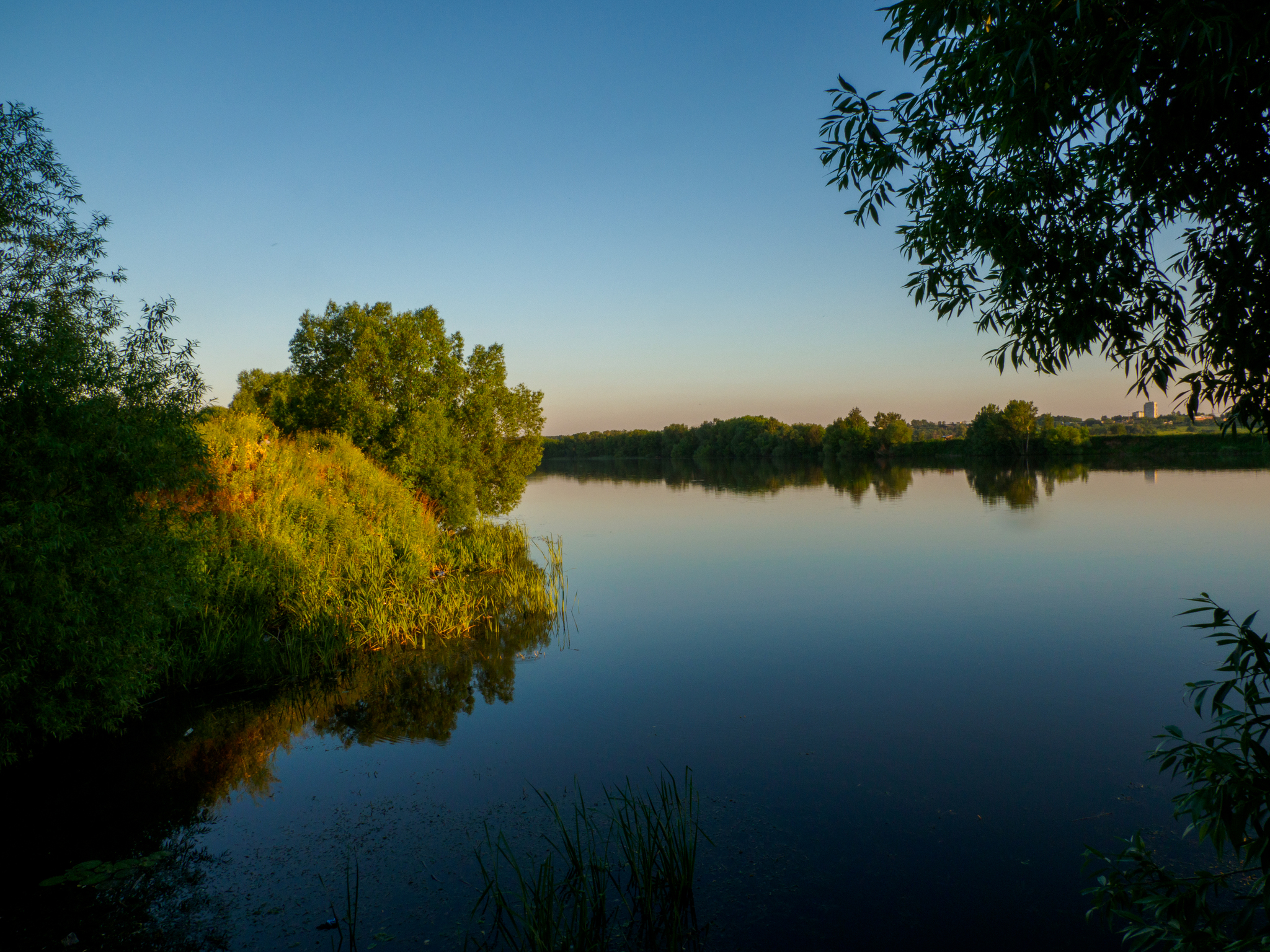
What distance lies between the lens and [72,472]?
22.6 feet

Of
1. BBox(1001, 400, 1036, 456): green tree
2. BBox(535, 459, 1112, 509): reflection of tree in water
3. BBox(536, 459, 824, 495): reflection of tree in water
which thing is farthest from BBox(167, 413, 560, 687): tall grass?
BBox(1001, 400, 1036, 456): green tree

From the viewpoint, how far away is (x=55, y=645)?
6809 mm

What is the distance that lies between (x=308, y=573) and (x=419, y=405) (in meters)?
10.00

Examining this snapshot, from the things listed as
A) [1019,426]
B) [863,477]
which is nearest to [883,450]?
[1019,426]

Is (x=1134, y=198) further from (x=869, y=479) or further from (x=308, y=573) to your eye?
(x=869, y=479)

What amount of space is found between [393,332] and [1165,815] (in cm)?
2130

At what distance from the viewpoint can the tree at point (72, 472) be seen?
6.46m

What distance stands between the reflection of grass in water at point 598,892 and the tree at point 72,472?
4599mm

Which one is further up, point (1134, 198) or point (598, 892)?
point (1134, 198)

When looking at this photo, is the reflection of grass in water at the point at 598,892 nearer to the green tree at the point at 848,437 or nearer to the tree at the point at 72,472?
the tree at the point at 72,472

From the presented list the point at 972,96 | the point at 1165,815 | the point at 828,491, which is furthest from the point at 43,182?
the point at 828,491

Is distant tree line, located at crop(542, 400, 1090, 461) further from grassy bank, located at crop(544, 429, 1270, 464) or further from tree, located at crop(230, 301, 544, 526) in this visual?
tree, located at crop(230, 301, 544, 526)

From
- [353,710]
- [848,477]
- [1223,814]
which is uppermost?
[1223,814]

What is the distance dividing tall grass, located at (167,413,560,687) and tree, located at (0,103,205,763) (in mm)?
1291
